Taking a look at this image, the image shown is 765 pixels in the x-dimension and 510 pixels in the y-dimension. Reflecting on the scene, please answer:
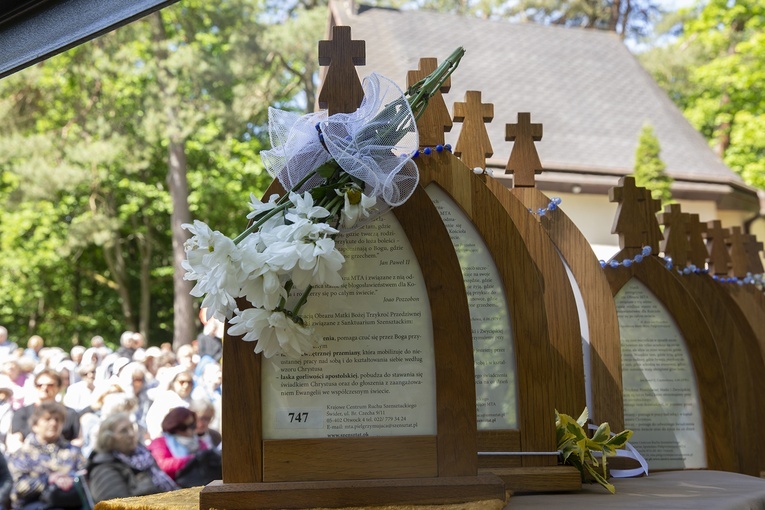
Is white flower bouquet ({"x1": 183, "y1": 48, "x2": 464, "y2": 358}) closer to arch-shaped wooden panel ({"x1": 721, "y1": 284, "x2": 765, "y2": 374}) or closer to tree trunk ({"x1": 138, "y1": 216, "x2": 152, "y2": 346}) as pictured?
arch-shaped wooden panel ({"x1": 721, "y1": 284, "x2": 765, "y2": 374})

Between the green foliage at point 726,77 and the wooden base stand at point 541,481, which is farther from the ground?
the green foliage at point 726,77

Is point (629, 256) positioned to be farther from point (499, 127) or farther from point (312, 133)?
point (499, 127)

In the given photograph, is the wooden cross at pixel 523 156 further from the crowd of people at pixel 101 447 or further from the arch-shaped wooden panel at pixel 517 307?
the crowd of people at pixel 101 447

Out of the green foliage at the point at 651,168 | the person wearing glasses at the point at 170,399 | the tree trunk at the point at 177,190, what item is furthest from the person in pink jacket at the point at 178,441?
the tree trunk at the point at 177,190

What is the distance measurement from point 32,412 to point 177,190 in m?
13.0

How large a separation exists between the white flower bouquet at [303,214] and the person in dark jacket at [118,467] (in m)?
3.99

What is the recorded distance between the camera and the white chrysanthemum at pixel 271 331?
5.58 ft

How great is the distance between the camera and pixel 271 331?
1.74 m

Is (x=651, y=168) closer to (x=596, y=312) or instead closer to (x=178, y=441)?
(x=178, y=441)

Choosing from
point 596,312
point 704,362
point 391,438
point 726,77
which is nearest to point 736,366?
point 704,362

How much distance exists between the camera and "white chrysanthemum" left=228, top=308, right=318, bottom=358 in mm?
1702

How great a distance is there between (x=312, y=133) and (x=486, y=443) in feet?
2.74

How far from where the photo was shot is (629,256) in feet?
9.21

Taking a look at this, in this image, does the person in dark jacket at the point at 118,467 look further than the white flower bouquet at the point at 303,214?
Yes
